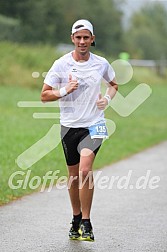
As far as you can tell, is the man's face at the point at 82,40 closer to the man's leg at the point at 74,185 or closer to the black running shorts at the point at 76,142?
the black running shorts at the point at 76,142

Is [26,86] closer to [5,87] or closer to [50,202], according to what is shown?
[5,87]

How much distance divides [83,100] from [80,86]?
5.6 inches

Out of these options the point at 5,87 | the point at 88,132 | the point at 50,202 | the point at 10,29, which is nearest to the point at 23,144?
the point at 50,202

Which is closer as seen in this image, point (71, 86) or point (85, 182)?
point (71, 86)

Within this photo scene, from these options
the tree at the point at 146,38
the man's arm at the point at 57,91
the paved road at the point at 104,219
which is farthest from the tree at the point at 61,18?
the man's arm at the point at 57,91

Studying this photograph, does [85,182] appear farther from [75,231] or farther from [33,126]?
[33,126]

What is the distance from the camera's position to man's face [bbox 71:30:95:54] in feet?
26.7

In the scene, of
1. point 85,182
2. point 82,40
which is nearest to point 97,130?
point 85,182

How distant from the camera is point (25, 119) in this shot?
76.3 feet

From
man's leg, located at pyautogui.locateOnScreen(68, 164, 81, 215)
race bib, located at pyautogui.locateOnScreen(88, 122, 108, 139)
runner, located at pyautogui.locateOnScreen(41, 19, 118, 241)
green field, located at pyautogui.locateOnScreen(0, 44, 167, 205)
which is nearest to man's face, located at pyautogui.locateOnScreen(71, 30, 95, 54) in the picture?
runner, located at pyautogui.locateOnScreen(41, 19, 118, 241)

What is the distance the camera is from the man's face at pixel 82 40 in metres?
8.12

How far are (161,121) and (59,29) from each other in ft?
136

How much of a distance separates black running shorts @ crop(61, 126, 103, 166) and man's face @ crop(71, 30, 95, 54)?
0.81 meters

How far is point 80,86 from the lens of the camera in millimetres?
8219
